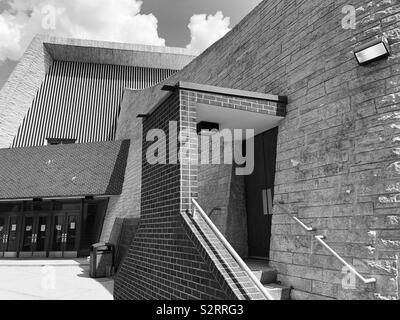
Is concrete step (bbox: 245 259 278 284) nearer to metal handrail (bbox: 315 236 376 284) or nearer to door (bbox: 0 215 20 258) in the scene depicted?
metal handrail (bbox: 315 236 376 284)

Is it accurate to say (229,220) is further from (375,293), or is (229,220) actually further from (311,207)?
(375,293)

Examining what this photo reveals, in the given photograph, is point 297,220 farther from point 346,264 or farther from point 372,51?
A: point 372,51

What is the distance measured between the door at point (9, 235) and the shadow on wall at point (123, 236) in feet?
25.3

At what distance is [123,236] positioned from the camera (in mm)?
13570

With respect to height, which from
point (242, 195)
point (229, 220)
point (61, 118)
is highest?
point (61, 118)

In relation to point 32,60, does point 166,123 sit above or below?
below

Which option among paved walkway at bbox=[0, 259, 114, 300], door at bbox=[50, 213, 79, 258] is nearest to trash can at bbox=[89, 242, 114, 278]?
paved walkway at bbox=[0, 259, 114, 300]

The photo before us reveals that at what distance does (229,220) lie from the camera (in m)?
7.79

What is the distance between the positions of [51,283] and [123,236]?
3.58m

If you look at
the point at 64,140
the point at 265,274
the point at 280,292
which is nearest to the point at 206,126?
the point at 265,274

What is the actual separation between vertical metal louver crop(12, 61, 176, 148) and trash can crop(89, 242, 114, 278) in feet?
52.6

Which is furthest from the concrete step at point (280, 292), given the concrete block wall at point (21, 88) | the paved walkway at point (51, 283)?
the concrete block wall at point (21, 88)
